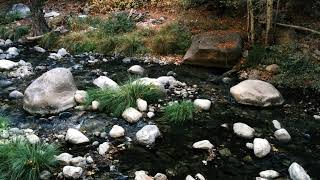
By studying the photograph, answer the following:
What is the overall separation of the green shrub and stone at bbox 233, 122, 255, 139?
15.4ft

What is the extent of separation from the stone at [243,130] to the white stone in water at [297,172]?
3.86ft

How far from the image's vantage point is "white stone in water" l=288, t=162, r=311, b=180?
539cm

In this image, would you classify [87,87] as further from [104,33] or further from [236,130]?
[104,33]

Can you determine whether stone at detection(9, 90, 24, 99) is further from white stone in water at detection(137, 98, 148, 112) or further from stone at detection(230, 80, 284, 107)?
stone at detection(230, 80, 284, 107)

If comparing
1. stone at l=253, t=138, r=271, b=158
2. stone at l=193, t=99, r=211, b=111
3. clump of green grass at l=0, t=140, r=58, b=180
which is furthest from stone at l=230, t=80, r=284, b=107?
clump of green grass at l=0, t=140, r=58, b=180

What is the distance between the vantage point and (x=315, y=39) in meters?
10.3

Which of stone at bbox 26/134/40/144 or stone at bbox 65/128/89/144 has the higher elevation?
stone at bbox 26/134/40/144

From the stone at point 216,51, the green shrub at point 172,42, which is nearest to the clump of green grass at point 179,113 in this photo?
the stone at point 216,51

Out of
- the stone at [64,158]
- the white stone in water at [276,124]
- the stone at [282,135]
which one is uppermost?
the stone at [64,158]

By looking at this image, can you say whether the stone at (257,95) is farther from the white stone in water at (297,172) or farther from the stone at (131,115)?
the white stone in water at (297,172)

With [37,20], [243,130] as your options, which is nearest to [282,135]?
[243,130]

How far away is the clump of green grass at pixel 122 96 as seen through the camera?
7.48 meters

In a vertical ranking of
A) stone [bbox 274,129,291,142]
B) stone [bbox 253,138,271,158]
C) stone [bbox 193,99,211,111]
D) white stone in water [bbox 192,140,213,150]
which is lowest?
stone [bbox 274,129,291,142]

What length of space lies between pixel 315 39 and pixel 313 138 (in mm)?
4251
